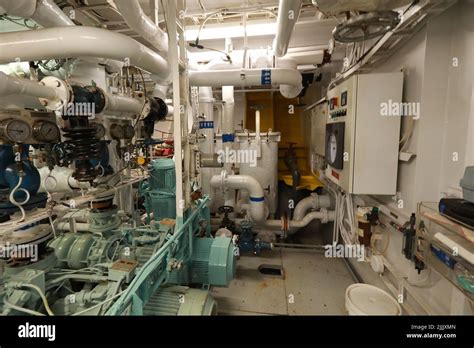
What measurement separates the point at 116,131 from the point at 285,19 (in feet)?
4.88

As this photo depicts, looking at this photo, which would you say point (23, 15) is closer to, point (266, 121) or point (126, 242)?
point (126, 242)

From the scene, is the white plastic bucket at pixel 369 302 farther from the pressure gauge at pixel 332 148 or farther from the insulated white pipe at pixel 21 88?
the insulated white pipe at pixel 21 88

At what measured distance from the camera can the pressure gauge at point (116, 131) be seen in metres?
1.78

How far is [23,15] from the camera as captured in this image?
1.12 meters

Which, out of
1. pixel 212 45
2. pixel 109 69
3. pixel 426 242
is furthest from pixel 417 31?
pixel 109 69

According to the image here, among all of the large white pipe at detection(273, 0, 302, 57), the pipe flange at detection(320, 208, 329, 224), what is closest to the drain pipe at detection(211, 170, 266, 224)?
the pipe flange at detection(320, 208, 329, 224)

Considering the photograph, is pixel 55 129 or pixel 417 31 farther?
pixel 417 31

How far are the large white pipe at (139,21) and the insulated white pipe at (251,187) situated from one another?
5.59 feet

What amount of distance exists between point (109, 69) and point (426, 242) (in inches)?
119

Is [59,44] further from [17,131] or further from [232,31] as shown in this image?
[232,31]

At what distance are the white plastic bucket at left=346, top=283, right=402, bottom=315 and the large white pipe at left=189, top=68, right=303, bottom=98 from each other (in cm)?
192

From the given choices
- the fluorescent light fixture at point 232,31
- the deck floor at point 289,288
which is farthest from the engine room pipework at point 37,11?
the deck floor at point 289,288

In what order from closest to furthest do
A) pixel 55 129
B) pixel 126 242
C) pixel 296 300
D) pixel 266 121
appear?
pixel 55 129 < pixel 126 242 < pixel 296 300 < pixel 266 121

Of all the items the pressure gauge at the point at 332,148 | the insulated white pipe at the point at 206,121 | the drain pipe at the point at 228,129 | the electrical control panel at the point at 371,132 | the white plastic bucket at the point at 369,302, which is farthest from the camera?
the drain pipe at the point at 228,129
